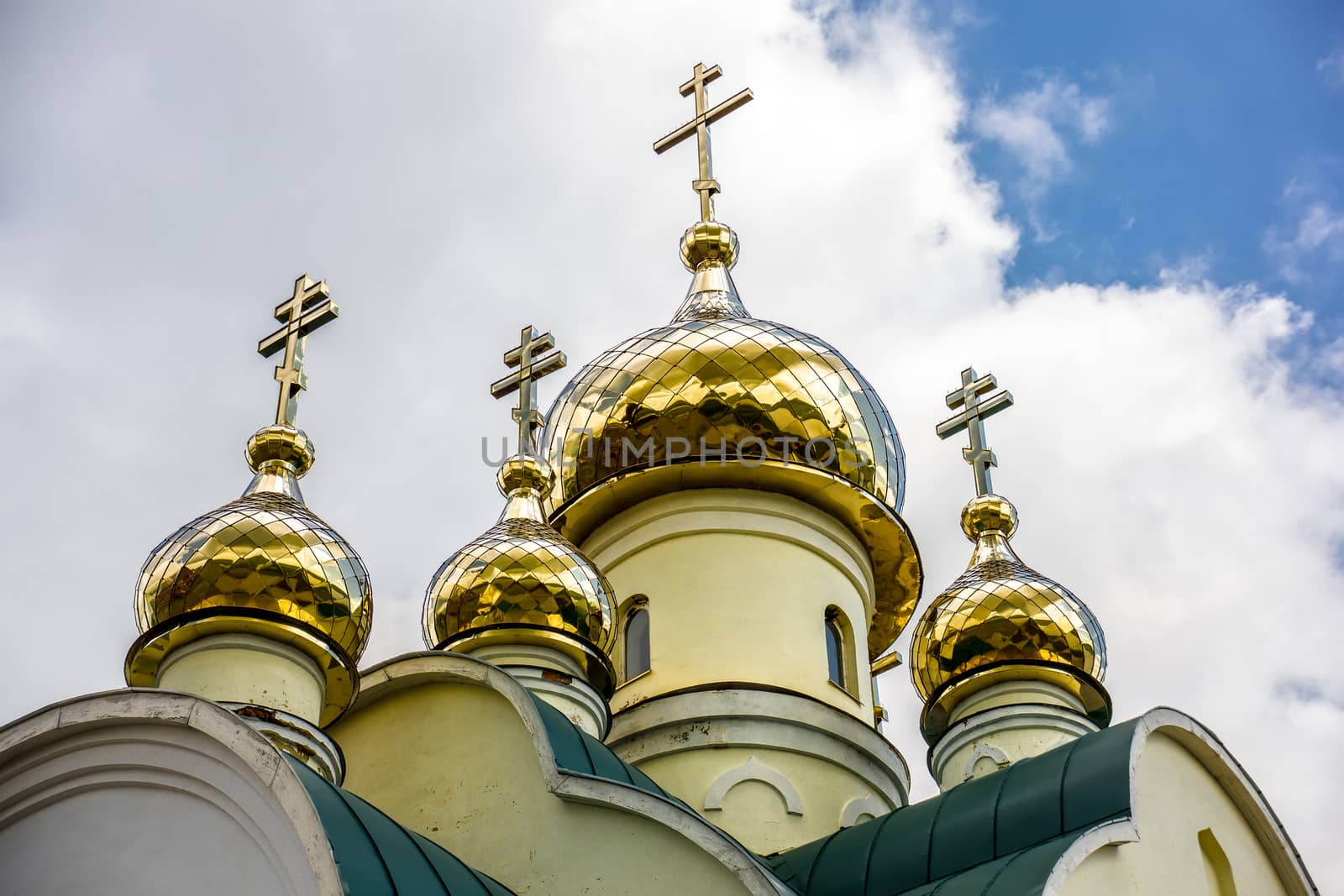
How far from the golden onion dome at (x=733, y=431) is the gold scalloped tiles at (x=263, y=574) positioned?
7.20 ft

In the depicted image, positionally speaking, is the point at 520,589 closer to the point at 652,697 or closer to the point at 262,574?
the point at 652,697

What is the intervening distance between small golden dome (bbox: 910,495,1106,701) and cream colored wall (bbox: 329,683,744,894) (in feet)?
11.1

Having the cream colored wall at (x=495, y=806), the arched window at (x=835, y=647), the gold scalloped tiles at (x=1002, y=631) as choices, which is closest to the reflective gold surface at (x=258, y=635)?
the cream colored wall at (x=495, y=806)

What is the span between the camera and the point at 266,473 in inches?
320

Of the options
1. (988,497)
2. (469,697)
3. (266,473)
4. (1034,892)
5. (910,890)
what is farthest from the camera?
(988,497)

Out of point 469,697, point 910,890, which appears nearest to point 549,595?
point 469,697

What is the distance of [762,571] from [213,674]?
3134 mm

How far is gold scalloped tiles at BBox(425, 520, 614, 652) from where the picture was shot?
8.59 metres

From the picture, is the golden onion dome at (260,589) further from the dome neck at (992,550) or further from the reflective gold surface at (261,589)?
the dome neck at (992,550)

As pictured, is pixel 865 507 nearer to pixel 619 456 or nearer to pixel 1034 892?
pixel 619 456

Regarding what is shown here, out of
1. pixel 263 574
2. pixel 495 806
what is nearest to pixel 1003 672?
pixel 495 806

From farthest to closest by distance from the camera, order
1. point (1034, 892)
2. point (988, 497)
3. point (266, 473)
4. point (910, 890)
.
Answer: point (988, 497), point (266, 473), point (910, 890), point (1034, 892)

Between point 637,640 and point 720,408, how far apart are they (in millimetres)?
1265

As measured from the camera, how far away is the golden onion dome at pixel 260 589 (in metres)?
7.25
